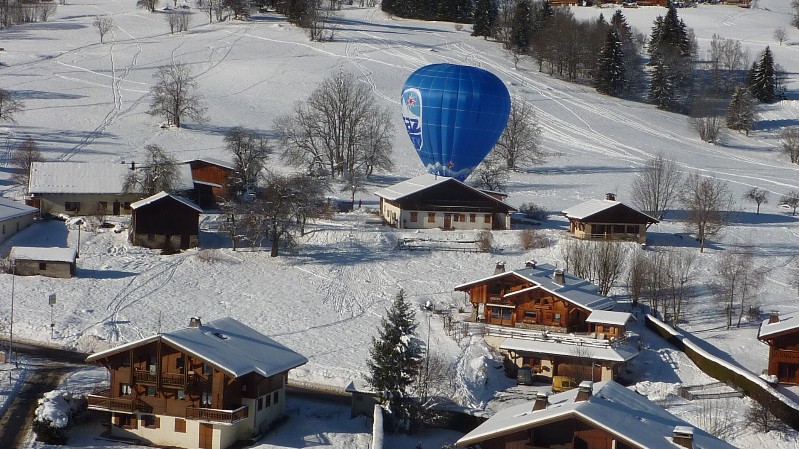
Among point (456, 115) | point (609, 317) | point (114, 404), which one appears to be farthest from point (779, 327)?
point (456, 115)

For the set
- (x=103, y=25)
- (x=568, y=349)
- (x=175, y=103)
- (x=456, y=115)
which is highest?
(x=103, y=25)

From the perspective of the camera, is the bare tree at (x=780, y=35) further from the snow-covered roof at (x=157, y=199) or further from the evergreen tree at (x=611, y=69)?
the snow-covered roof at (x=157, y=199)

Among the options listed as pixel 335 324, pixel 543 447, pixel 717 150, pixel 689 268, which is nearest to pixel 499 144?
pixel 717 150

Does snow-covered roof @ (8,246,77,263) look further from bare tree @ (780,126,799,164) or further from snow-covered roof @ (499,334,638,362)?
bare tree @ (780,126,799,164)

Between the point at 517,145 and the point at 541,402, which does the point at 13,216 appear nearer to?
the point at 541,402

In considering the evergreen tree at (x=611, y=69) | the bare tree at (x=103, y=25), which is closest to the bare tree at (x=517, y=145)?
the evergreen tree at (x=611, y=69)

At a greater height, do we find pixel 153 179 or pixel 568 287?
pixel 153 179

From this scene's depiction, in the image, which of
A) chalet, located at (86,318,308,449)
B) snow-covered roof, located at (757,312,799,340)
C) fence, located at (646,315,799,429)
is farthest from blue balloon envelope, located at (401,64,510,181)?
chalet, located at (86,318,308,449)

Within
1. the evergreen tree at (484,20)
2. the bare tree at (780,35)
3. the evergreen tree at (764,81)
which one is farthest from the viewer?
the bare tree at (780,35)
